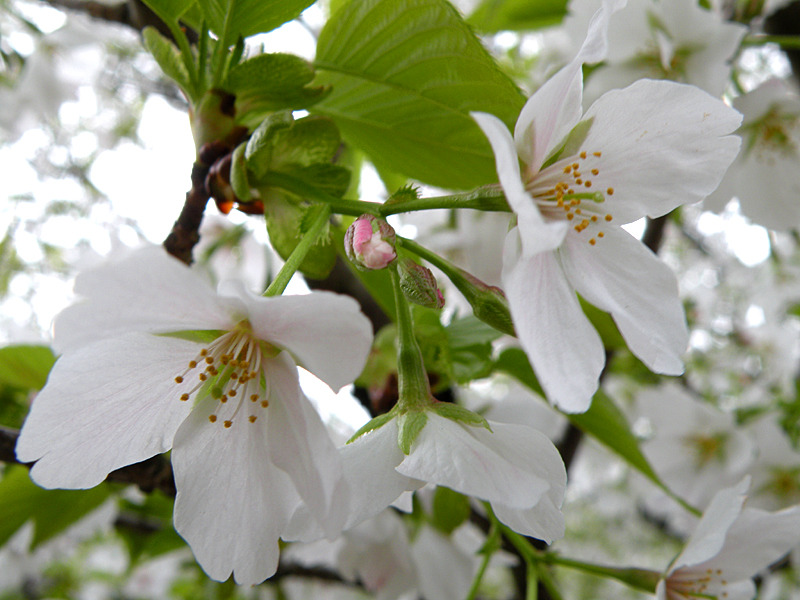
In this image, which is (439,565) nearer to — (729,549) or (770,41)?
(729,549)

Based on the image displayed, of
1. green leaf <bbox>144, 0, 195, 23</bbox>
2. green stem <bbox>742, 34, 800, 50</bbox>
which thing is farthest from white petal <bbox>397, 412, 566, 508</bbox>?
green stem <bbox>742, 34, 800, 50</bbox>

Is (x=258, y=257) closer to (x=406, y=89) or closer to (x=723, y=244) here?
(x=406, y=89)

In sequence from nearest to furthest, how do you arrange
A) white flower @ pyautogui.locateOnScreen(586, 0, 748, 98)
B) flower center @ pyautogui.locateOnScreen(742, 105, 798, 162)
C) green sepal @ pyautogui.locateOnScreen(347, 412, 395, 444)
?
green sepal @ pyautogui.locateOnScreen(347, 412, 395, 444) < white flower @ pyautogui.locateOnScreen(586, 0, 748, 98) < flower center @ pyautogui.locateOnScreen(742, 105, 798, 162)

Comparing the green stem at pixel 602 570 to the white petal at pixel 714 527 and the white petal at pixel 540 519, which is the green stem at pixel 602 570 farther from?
the white petal at pixel 540 519

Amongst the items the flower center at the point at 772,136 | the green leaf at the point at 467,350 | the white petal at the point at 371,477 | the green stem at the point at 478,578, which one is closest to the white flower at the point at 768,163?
the flower center at the point at 772,136

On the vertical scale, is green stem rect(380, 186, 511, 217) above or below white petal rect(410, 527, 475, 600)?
above

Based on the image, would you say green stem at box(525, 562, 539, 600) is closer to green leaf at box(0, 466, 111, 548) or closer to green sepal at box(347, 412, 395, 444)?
green sepal at box(347, 412, 395, 444)

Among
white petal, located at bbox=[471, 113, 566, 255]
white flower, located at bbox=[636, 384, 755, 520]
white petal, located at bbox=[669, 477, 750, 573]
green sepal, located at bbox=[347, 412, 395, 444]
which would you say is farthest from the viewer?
white flower, located at bbox=[636, 384, 755, 520]

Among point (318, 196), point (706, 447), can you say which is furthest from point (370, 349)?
point (706, 447)
